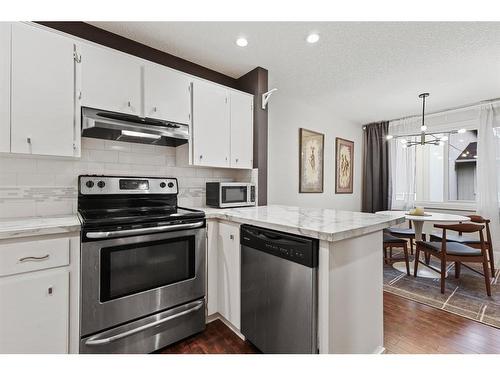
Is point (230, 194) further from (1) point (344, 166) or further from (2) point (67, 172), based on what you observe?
(1) point (344, 166)

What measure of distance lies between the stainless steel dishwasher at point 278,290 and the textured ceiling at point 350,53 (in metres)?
1.68

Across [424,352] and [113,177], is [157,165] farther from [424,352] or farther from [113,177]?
[424,352]

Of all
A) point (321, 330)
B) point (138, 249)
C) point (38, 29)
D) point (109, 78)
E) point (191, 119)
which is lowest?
point (321, 330)

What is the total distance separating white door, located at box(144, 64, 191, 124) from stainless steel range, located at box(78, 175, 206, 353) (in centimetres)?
64

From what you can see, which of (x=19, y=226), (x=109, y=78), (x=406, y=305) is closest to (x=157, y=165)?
(x=109, y=78)

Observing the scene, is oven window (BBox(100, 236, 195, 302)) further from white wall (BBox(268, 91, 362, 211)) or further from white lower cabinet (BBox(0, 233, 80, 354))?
A: white wall (BBox(268, 91, 362, 211))

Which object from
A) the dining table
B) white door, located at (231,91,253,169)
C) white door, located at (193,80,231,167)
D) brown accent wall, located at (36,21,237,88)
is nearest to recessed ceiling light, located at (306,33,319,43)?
white door, located at (231,91,253,169)

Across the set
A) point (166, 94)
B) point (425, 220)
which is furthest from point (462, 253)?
point (166, 94)

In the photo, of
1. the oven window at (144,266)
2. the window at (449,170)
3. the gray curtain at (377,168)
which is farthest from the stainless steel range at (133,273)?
the window at (449,170)

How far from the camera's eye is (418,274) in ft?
9.83

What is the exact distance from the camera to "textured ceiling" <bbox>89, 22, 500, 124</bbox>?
1.95 metres

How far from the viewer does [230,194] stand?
94.2 inches

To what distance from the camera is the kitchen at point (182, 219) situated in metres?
1.28

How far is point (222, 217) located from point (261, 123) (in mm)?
1260
